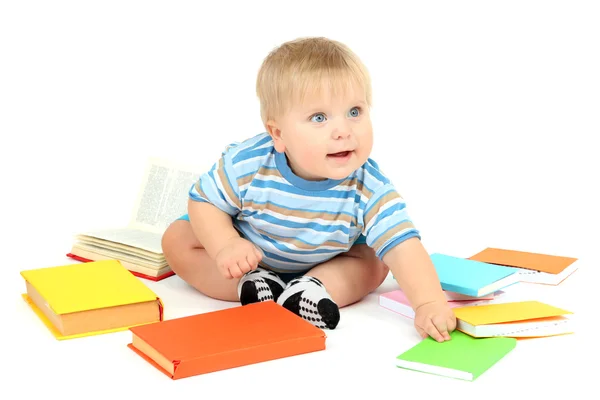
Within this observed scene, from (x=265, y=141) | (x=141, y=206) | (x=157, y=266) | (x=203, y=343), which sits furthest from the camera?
(x=141, y=206)

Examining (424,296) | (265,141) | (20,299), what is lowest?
(20,299)

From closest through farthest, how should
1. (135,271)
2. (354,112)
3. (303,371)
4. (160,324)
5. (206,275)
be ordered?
Result: 1. (303,371)
2. (160,324)
3. (354,112)
4. (206,275)
5. (135,271)

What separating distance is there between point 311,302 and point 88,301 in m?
0.58

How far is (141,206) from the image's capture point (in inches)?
127

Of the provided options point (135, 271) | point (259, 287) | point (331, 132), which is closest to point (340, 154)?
point (331, 132)

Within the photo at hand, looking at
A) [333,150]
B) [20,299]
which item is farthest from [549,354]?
[20,299]

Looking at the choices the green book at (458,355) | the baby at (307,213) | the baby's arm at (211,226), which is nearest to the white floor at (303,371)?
the green book at (458,355)

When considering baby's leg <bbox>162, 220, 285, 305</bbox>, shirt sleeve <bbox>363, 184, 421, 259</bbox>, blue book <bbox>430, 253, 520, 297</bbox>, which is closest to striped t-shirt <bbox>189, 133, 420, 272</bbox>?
shirt sleeve <bbox>363, 184, 421, 259</bbox>

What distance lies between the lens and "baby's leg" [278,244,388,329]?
8.07 feet

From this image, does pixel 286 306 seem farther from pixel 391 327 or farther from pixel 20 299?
pixel 20 299

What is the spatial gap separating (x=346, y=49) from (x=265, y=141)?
36cm

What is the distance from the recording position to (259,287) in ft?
8.52

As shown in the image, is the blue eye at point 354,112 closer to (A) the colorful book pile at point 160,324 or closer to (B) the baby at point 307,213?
(B) the baby at point 307,213

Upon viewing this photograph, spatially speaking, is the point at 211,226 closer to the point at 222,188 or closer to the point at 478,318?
the point at 222,188
